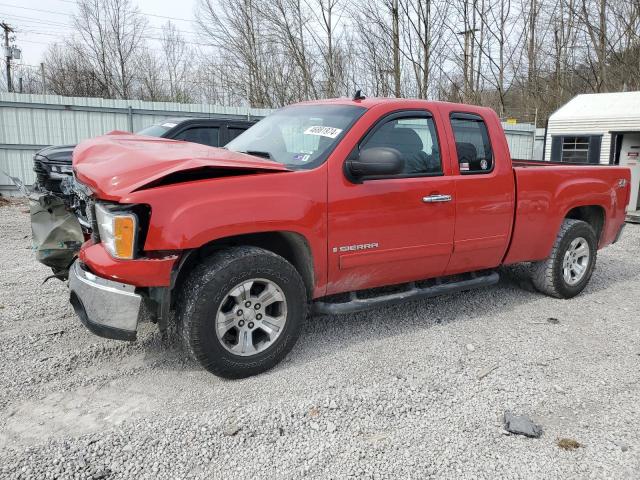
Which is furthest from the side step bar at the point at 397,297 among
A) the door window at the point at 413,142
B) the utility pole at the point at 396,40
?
the utility pole at the point at 396,40

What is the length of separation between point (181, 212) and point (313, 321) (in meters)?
1.93

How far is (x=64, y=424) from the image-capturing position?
2881mm

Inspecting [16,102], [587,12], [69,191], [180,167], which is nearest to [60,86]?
[16,102]

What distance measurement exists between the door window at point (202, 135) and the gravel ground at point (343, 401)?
13.3ft

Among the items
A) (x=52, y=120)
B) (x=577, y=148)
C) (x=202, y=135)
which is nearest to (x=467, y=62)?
(x=577, y=148)

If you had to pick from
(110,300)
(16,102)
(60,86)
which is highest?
(60,86)

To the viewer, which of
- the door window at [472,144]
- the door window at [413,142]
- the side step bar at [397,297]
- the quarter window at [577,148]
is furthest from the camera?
the quarter window at [577,148]

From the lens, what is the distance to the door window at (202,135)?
8172 millimetres

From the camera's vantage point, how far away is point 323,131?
12.8 feet

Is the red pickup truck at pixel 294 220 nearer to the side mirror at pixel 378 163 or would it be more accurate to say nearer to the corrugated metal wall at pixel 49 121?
the side mirror at pixel 378 163

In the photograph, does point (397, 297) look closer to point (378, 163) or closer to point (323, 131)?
point (378, 163)

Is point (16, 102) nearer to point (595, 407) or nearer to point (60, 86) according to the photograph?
point (595, 407)

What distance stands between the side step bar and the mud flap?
6.18 ft

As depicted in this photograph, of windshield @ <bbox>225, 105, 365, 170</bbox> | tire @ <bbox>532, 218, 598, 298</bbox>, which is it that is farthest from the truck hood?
tire @ <bbox>532, 218, 598, 298</bbox>
